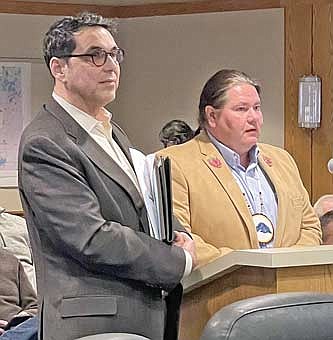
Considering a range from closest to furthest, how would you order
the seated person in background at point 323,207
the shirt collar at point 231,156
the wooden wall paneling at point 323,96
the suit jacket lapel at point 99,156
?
1. the suit jacket lapel at point 99,156
2. the shirt collar at point 231,156
3. the seated person in background at point 323,207
4. the wooden wall paneling at point 323,96

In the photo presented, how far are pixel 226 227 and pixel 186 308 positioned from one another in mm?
377

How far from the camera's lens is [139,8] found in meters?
5.89

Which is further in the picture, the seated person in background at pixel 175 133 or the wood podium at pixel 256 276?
the seated person in background at pixel 175 133

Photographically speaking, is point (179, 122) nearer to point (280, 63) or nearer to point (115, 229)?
point (280, 63)

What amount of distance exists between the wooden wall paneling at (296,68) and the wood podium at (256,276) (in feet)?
10.5

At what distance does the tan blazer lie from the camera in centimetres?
254

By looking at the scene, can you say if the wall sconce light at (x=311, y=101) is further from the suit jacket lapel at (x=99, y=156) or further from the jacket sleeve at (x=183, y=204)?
the suit jacket lapel at (x=99, y=156)

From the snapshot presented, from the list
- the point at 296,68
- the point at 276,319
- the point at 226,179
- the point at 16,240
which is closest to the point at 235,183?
the point at 226,179

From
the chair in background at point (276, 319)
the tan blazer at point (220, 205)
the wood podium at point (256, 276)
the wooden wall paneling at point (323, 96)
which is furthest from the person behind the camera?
the wooden wall paneling at point (323, 96)

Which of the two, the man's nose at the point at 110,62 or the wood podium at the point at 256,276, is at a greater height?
the man's nose at the point at 110,62

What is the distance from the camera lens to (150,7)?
5840 millimetres

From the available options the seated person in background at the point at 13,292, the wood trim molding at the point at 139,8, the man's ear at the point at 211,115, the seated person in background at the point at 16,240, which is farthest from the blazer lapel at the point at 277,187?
the wood trim molding at the point at 139,8

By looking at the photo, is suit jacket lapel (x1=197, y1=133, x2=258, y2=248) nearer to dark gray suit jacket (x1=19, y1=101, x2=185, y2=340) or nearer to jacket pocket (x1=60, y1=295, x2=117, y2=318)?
dark gray suit jacket (x1=19, y1=101, x2=185, y2=340)

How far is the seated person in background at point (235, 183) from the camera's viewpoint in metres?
2.54
